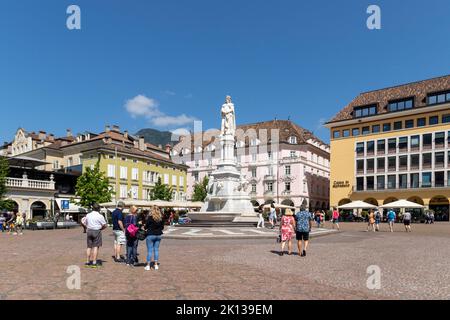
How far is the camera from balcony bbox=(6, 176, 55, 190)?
4178cm

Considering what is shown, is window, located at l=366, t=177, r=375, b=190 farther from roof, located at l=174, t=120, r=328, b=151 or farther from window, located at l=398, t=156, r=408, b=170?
roof, located at l=174, t=120, r=328, b=151

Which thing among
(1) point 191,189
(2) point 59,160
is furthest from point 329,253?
(1) point 191,189

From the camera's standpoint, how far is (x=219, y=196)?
1260 inches

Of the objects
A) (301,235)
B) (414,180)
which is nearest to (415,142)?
(414,180)

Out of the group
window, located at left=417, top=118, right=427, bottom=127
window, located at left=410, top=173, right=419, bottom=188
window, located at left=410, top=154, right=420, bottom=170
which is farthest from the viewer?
window, located at left=410, top=154, right=420, bottom=170

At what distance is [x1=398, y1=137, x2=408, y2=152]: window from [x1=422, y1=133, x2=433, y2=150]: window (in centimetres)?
232

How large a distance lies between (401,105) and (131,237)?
54028 millimetres

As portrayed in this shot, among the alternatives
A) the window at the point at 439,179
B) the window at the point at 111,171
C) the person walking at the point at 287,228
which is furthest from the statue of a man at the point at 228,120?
the window at the point at 439,179

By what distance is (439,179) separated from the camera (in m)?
52.8

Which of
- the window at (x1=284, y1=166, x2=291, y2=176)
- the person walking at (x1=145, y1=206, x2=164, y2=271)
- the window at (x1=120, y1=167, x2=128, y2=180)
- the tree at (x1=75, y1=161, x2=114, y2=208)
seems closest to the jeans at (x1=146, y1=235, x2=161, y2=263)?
the person walking at (x1=145, y1=206, x2=164, y2=271)

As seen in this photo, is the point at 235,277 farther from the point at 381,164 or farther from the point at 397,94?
the point at 397,94

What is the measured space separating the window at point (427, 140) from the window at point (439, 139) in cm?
59
